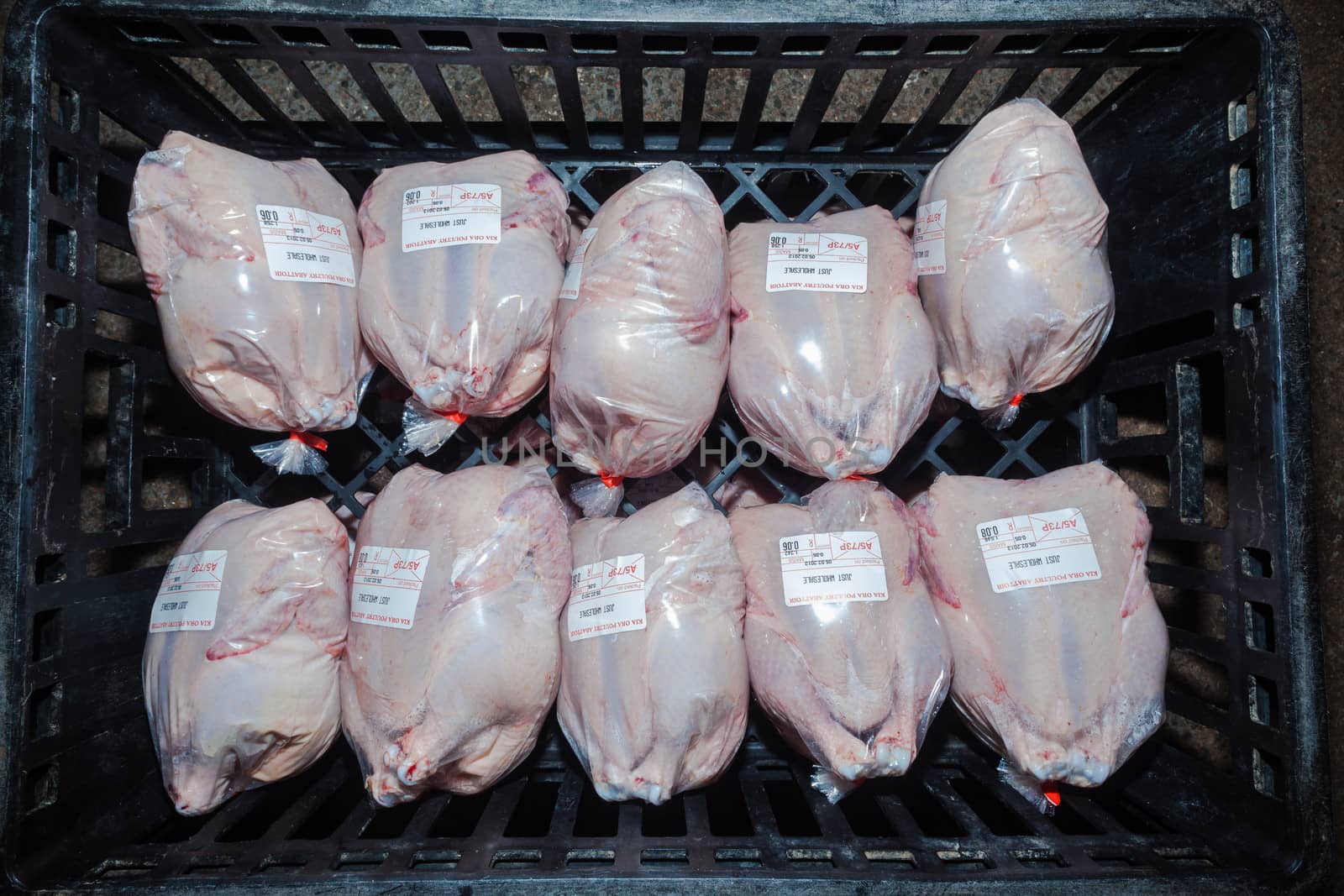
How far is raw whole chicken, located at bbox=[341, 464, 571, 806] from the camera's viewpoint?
0.91 metres

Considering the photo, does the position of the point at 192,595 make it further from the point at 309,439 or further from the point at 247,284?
the point at 247,284

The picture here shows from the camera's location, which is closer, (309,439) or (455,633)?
(455,633)

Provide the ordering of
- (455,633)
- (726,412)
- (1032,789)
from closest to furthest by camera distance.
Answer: (455,633) → (1032,789) → (726,412)

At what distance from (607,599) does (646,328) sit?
13.5 inches

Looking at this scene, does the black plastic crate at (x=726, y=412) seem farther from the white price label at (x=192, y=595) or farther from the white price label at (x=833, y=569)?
the white price label at (x=833, y=569)

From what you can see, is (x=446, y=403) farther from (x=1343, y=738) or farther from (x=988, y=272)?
(x=1343, y=738)

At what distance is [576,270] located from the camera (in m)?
1.02

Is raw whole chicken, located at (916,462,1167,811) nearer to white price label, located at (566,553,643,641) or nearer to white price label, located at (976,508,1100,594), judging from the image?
white price label, located at (976,508,1100,594)

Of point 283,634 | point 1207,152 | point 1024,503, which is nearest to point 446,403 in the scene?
point 283,634

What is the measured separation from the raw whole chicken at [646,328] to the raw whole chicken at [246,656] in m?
Result: 0.39

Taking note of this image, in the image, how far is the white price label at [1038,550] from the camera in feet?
3.22

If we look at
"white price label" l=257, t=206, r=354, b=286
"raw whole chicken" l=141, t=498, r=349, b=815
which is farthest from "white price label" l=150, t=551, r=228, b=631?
"white price label" l=257, t=206, r=354, b=286

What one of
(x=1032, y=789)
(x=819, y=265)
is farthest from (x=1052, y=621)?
(x=819, y=265)

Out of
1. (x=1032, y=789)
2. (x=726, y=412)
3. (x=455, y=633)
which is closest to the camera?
(x=455, y=633)
